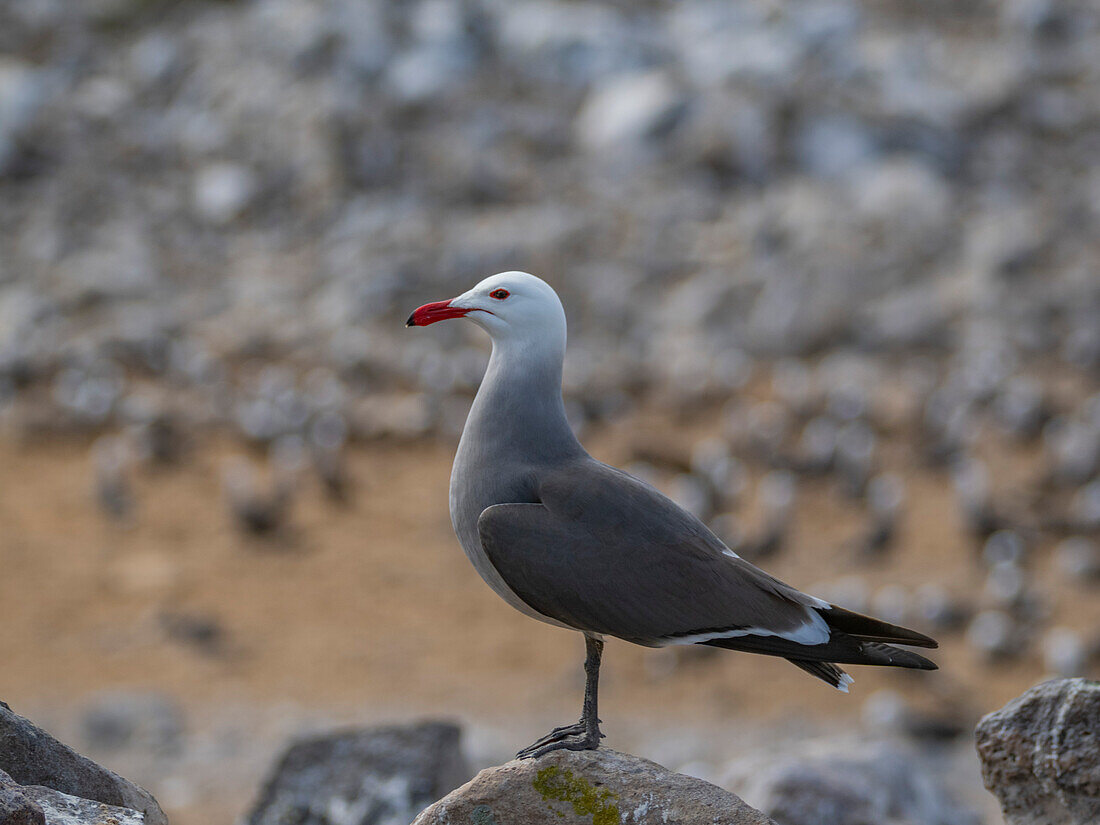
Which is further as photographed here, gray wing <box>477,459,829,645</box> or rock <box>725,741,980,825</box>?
rock <box>725,741,980,825</box>

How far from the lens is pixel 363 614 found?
1666 centimetres

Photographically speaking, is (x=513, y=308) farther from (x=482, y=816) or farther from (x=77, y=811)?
(x=77, y=811)

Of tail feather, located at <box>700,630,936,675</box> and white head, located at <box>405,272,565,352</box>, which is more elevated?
white head, located at <box>405,272,565,352</box>

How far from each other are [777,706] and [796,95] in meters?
20.4

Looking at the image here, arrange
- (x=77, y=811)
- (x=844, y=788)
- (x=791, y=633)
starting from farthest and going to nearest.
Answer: (x=844, y=788) → (x=791, y=633) → (x=77, y=811)

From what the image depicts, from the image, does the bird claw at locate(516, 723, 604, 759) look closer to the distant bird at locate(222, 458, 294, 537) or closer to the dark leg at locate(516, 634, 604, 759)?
the dark leg at locate(516, 634, 604, 759)

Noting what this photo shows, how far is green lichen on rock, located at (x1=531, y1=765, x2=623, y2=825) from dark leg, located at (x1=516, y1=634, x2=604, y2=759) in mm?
108

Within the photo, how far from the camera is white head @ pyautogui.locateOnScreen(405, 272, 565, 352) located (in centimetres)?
495

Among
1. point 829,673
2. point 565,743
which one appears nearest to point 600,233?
point 565,743

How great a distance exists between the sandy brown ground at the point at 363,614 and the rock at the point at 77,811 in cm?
686

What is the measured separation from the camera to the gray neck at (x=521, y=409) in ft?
16.3

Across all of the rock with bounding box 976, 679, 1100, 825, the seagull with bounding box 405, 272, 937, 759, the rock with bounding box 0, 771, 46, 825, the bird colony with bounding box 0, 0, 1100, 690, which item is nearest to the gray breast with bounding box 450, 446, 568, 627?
the seagull with bounding box 405, 272, 937, 759

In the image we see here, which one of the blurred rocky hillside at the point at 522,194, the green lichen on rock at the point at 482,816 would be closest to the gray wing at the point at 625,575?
the green lichen on rock at the point at 482,816

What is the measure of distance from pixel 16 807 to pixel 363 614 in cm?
1281
